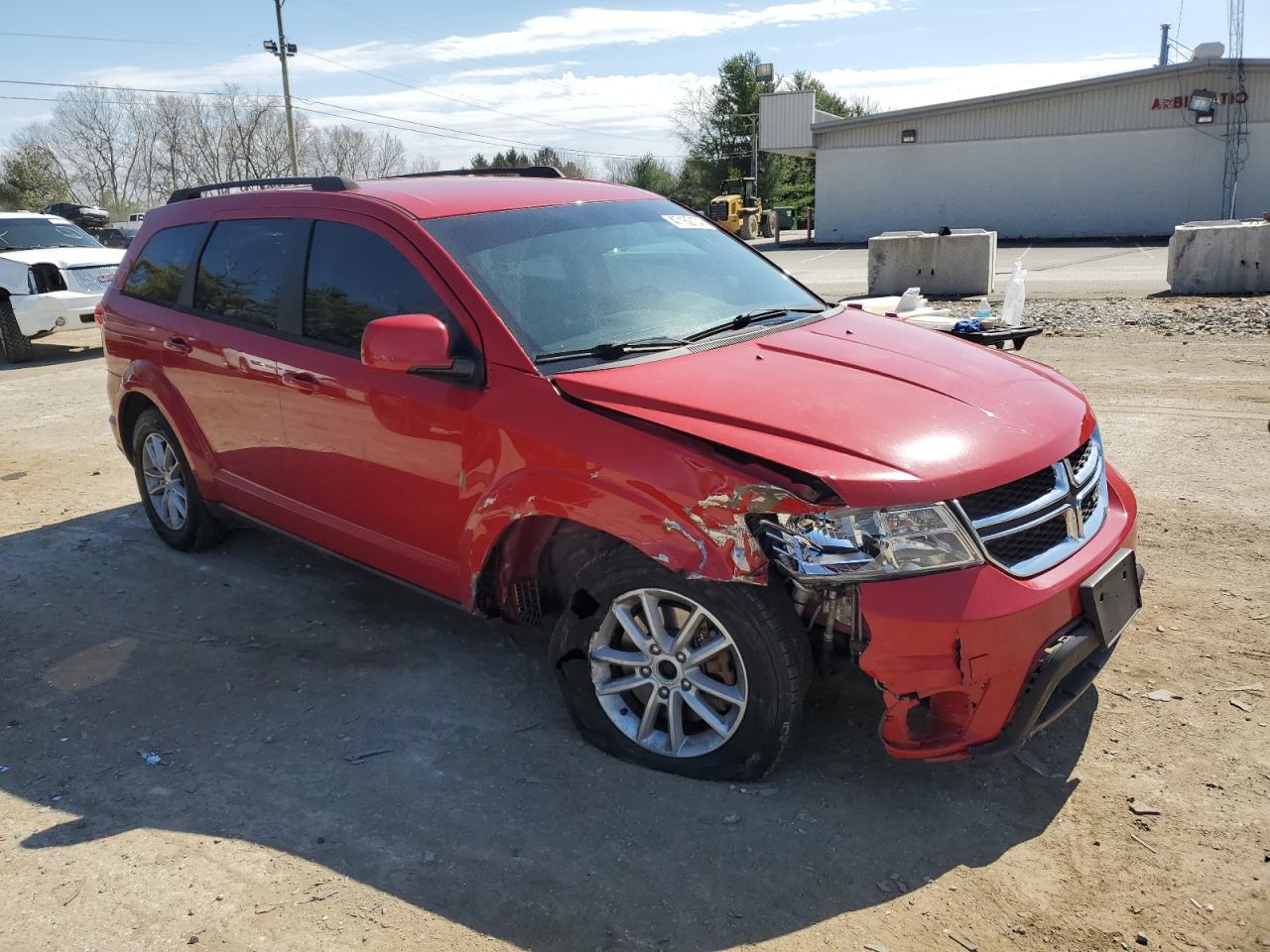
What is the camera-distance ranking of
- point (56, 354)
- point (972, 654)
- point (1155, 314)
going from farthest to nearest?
point (56, 354), point (1155, 314), point (972, 654)

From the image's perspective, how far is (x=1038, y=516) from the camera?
9.89 feet

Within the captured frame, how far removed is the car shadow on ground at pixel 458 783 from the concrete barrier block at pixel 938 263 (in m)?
13.1

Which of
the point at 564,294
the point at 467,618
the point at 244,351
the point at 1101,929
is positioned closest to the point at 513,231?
the point at 564,294

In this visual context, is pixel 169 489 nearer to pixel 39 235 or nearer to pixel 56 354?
pixel 56 354

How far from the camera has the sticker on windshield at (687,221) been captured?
455cm

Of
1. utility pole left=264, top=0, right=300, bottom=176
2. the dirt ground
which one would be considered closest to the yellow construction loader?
utility pole left=264, top=0, right=300, bottom=176

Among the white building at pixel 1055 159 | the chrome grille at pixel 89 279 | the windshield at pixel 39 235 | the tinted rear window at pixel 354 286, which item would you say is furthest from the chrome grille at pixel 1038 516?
the white building at pixel 1055 159

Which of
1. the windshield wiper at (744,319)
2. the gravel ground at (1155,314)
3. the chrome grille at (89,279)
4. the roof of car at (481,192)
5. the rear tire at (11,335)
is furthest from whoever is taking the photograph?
the chrome grille at (89,279)

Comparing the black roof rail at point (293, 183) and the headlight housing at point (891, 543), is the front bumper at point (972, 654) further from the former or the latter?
the black roof rail at point (293, 183)

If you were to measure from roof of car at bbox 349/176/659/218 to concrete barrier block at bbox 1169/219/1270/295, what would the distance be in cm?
1253

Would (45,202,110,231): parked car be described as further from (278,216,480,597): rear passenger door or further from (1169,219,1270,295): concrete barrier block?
(278,216,480,597): rear passenger door

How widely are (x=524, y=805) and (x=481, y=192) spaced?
245cm

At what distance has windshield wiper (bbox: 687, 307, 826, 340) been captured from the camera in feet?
12.4

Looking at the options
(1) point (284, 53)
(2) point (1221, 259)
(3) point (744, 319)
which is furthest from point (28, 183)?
(3) point (744, 319)
